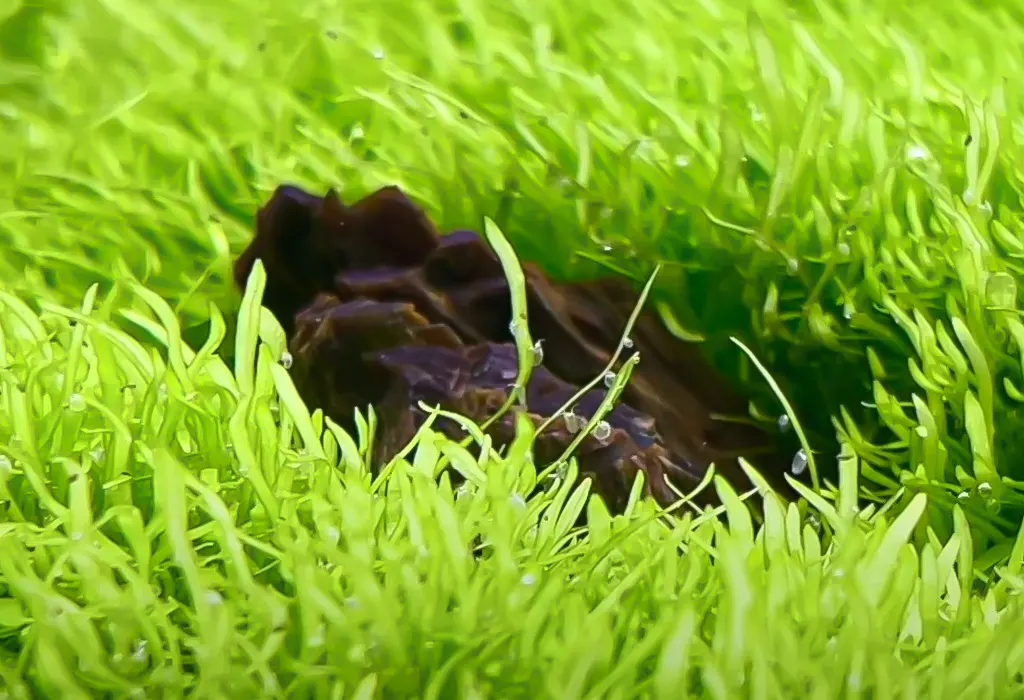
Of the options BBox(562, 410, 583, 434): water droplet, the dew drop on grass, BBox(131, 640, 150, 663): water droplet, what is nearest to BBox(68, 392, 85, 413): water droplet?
BBox(131, 640, 150, 663): water droplet

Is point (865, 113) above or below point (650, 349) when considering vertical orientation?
above

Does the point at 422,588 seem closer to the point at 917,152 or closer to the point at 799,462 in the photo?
the point at 799,462

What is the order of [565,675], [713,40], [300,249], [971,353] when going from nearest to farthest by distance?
[565,675], [971,353], [300,249], [713,40]

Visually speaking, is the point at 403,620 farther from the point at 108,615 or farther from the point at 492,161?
the point at 492,161

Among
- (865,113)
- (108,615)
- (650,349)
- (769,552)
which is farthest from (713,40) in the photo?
(108,615)

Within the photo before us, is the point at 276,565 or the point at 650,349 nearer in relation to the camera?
the point at 276,565

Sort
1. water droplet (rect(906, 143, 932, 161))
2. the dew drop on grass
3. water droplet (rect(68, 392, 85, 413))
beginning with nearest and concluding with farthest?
1. water droplet (rect(68, 392, 85, 413))
2. the dew drop on grass
3. water droplet (rect(906, 143, 932, 161))

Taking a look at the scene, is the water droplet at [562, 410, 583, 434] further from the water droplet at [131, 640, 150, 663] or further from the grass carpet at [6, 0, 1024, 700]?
the water droplet at [131, 640, 150, 663]
